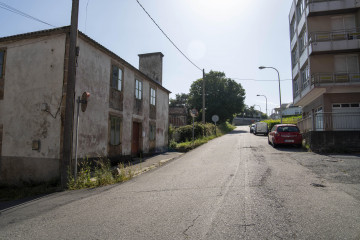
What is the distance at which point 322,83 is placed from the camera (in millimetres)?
16938

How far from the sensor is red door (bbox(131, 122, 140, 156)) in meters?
14.0

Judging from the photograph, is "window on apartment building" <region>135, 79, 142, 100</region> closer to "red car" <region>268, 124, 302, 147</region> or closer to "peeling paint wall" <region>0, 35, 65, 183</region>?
"peeling paint wall" <region>0, 35, 65, 183</region>

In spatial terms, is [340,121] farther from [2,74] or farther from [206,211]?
[2,74]

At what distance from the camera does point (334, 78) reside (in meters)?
17.5

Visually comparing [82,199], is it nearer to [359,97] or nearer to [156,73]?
[156,73]

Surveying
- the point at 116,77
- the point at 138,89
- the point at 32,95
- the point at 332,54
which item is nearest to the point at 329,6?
the point at 332,54

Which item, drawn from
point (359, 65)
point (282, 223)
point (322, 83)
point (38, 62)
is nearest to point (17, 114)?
point (38, 62)

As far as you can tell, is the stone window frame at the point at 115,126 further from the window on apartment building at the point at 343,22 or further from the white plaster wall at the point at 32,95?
the window on apartment building at the point at 343,22

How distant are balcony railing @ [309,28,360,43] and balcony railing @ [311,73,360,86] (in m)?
2.65

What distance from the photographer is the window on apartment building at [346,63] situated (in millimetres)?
17578

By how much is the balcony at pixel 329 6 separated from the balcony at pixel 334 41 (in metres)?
1.56

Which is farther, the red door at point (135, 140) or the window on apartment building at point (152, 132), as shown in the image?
the window on apartment building at point (152, 132)

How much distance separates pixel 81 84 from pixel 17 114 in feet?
9.97

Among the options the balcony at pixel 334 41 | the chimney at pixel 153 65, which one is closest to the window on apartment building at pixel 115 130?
the chimney at pixel 153 65
